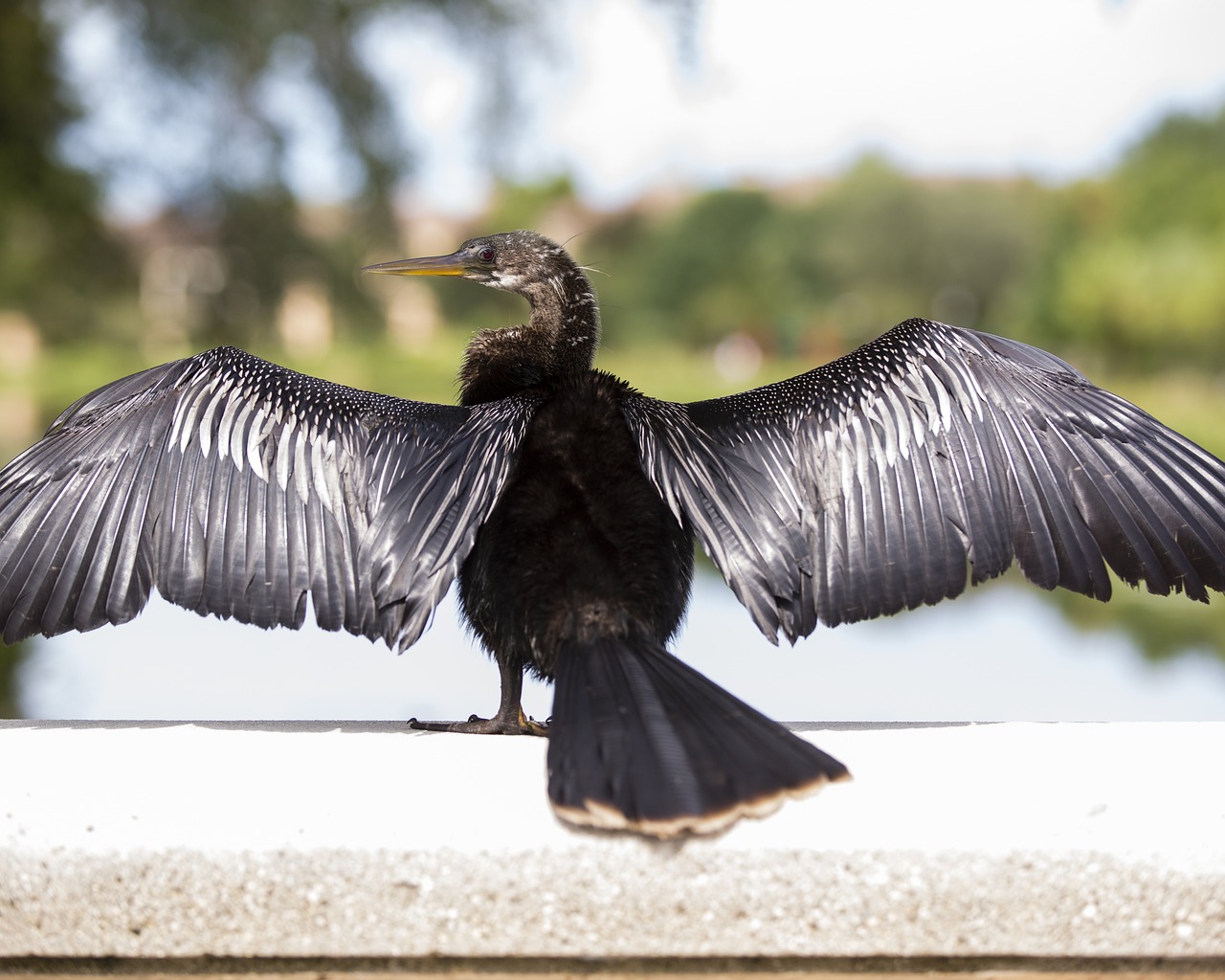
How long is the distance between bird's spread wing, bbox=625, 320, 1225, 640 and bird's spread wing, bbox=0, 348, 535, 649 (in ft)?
1.35

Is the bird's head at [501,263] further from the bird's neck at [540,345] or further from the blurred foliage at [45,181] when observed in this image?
the blurred foliage at [45,181]

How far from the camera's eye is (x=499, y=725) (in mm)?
2801

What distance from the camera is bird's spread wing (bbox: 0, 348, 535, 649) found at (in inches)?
102

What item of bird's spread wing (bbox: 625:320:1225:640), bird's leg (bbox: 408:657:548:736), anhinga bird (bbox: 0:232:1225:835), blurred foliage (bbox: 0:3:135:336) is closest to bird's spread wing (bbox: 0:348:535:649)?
anhinga bird (bbox: 0:232:1225:835)

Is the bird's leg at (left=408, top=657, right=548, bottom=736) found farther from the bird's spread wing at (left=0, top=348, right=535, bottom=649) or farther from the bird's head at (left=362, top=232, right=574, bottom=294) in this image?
the bird's head at (left=362, top=232, right=574, bottom=294)

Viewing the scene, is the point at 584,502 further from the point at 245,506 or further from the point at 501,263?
the point at 501,263

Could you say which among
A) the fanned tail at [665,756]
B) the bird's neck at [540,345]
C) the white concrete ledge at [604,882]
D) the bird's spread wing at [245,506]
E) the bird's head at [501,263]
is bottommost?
the white concrete ledge at [604,882]

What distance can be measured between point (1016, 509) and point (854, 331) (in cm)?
3048

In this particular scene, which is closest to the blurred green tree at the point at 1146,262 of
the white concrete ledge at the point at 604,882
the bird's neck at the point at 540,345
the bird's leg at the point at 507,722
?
the bird's neck at the point at 540,345

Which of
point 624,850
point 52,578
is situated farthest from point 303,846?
point 52,578

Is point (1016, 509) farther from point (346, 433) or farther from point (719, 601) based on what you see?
point (719, 601)

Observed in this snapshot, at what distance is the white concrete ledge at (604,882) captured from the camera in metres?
2.01

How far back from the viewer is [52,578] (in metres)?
2.68

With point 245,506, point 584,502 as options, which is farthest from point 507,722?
point 245,506
